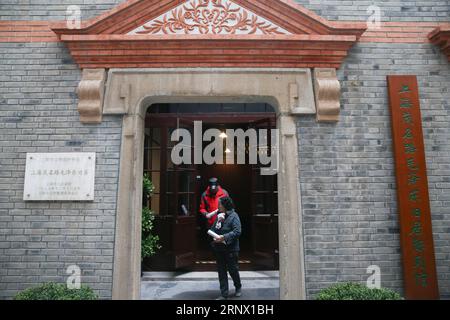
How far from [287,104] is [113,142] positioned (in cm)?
234

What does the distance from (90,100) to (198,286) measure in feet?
12.9

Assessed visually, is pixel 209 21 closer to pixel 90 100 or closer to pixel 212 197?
pixel 90 100

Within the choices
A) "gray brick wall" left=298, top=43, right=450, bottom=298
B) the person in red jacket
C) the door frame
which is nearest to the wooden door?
the person in red jacket

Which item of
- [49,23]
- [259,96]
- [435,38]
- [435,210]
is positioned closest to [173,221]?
[259,96]

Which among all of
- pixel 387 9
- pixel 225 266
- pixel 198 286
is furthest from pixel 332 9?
pixel 198 286

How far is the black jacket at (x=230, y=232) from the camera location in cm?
536

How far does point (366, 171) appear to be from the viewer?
4426 mm

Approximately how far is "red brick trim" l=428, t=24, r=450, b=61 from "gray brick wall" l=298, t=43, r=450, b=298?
0.27 ft

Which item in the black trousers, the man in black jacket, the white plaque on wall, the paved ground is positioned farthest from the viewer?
the paved ground

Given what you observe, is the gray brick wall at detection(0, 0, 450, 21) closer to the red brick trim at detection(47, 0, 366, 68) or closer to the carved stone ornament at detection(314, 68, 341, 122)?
the red brick trim at detection(47, 0, 366, 68)

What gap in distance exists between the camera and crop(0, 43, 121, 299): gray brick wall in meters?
4.23

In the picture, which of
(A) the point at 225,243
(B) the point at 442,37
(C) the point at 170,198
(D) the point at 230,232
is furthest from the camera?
(C) the point at 170,198

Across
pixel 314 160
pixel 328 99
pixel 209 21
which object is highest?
pixel 209 21
